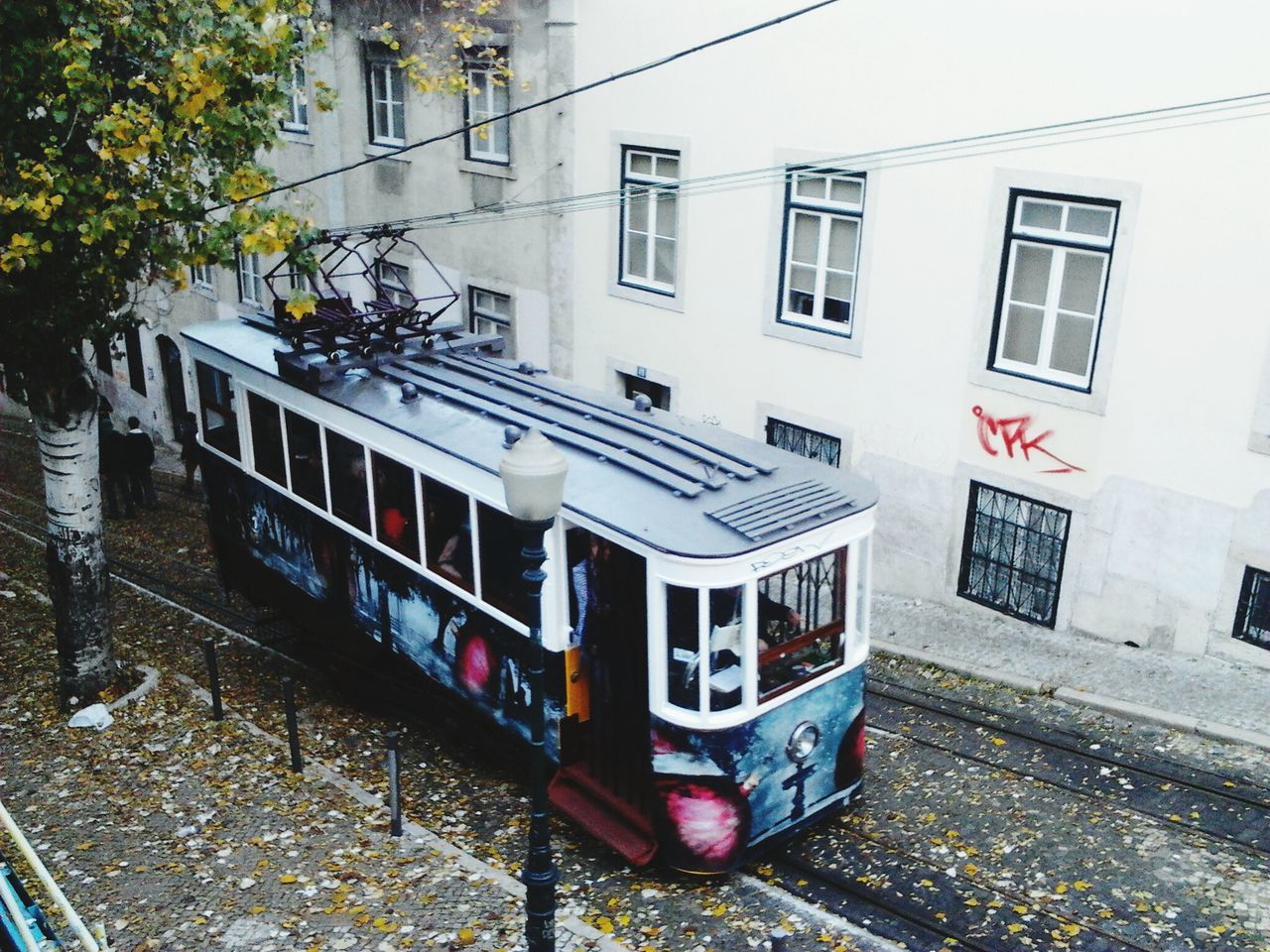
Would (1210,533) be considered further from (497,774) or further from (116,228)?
(116,228)

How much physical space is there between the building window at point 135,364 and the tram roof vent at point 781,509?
1940cm

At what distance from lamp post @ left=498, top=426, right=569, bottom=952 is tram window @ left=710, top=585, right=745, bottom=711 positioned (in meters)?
1.38

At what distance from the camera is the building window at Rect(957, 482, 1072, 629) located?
11.4 m

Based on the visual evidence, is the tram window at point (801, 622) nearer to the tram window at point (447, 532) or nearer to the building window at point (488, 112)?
the tram window at point (447, 532)

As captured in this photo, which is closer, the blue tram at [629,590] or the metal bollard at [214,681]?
the blue tram at [629,590]

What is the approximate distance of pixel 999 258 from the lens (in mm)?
10984

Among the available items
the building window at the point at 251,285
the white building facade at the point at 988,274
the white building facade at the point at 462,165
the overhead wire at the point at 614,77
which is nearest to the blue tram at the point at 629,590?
the overhead wire at the point at 614,77

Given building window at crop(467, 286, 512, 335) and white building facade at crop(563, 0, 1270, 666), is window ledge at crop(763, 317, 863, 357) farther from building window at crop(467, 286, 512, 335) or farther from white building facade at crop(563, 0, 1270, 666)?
building window at crop(467, 286, 512, 335)

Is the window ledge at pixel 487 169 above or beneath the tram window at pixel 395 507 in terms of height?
above

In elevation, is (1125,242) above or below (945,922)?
above

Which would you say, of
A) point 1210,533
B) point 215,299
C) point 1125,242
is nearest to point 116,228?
point 1125,242

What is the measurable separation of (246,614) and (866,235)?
25.9 ft

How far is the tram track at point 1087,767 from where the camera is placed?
8.17 metres

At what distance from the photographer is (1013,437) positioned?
1133 cm
